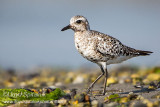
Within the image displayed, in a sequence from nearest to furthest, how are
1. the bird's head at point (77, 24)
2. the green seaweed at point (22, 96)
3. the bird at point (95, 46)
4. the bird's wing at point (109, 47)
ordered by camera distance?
1. the green seaweed at point (22, 96)
2. the bird at point (95, 46)
3. the bird's wing at point (109, 47)
4. the bird's head at point (77, 24)

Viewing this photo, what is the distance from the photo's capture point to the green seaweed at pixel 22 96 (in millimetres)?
7001

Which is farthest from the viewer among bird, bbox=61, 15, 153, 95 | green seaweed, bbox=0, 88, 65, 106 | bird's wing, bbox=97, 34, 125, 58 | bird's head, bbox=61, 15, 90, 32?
bird's head, bbox=61, 15, 90, 32

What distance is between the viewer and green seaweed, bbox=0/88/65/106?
700cm

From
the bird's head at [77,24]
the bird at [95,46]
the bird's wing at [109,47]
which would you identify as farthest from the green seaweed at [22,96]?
the bird's head at [77,24]

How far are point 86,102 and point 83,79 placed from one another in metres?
5.58

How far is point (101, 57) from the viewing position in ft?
27.1

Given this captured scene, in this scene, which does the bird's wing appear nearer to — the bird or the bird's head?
the bird

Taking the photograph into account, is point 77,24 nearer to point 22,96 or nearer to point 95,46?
point 95,46

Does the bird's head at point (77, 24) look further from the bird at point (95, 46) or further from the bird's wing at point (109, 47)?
the bird's wing at point (109, 47)

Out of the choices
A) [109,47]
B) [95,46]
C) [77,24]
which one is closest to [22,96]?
[95,46]

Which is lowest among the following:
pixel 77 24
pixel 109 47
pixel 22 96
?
pixel 22 96

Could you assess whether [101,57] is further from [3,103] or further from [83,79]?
[83,79]

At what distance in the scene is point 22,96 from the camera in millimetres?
7277

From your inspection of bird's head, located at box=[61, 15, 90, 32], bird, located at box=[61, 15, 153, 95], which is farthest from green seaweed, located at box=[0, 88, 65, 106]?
bird's head, located at box=[61, 15, 90, 32]
